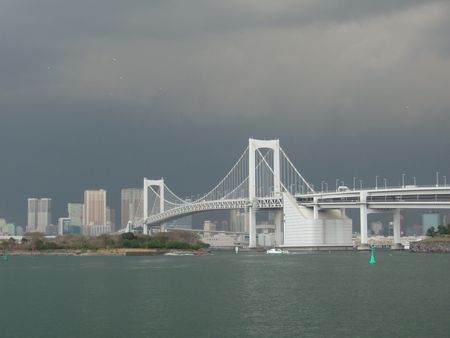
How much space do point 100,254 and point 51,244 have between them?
9.00 metres

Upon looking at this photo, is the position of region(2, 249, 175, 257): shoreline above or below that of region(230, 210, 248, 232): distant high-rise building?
below

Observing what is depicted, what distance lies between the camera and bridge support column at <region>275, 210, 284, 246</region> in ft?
236

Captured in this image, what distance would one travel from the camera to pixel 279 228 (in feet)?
237

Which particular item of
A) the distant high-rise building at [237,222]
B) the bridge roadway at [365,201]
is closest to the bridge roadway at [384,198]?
the bridge roadway at [365,201]

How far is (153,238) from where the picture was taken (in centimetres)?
7506

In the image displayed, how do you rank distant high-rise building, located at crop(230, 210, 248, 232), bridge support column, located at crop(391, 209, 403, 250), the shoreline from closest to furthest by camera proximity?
bridge support column, located at crop(391, 209, 403, 250)
the shoreline
distant high-rise building, located at crop(230, 210, 248, 232)

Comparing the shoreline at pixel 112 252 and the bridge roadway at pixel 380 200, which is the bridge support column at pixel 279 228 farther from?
the shoreline at pixel 112 252

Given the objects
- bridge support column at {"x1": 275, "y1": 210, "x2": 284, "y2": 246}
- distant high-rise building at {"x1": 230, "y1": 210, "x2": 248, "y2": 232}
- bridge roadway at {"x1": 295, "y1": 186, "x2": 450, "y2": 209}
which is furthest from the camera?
distant high-rise building at {"x1": 230, "y1": 210, "x2": 248, "y2": 232}

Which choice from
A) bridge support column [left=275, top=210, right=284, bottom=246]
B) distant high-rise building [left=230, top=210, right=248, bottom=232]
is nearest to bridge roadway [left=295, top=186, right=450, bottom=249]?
bridge support column [left=275, top=210, right=284, bottom=246]

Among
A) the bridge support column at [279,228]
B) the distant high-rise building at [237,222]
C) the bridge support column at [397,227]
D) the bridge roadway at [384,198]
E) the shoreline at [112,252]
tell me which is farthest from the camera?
the distant high-rise building at [237,222]

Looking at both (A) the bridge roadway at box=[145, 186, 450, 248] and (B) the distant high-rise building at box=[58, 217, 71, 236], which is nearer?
(A) the bridge roadway at box=[145, 186, 450, 248]

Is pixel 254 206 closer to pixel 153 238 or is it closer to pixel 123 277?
pixel 153 238

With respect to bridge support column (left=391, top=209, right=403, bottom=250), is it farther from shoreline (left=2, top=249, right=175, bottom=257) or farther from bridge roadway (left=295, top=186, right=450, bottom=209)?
shoreline (left=2, top=249, right=175, bottom=257)

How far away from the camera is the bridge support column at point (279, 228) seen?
71844mm
